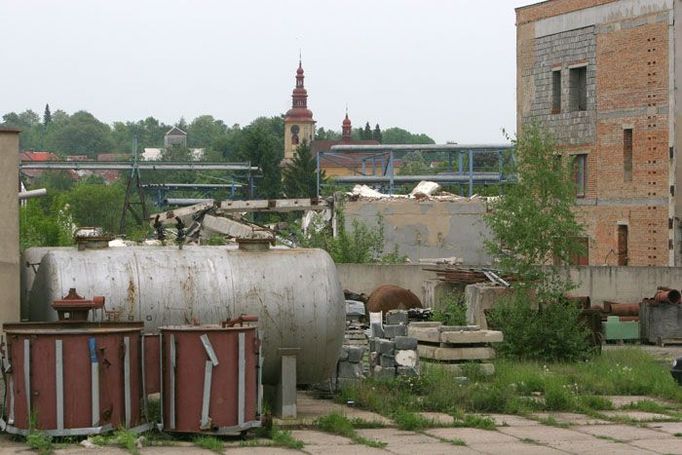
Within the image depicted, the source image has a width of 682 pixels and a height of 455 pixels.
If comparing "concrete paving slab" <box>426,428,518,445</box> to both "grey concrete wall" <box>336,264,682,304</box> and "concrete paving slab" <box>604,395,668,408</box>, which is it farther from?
"grey concrete wall" <box>336,264,682,304</box>

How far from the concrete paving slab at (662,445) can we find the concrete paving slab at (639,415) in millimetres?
1429

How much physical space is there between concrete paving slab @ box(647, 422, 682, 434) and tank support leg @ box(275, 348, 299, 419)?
12.7 ft

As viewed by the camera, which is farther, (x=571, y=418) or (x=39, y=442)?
(x=571, y=418)

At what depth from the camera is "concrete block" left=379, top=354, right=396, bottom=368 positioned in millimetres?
16734

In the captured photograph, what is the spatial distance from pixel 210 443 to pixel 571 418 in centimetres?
462

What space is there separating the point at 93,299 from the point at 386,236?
109 feet

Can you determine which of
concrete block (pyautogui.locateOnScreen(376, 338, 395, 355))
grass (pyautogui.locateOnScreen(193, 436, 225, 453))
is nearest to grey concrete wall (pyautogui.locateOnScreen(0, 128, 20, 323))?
grass (pyautogui.locateOnScreen(193, 436, 225, 453))

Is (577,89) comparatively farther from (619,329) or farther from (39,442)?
(39,442)

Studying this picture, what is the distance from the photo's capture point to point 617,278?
2838 cm

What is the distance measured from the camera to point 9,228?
47.0ft

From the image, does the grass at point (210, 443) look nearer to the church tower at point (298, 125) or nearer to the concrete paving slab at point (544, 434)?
the concrete paving slab at point (544, 434)

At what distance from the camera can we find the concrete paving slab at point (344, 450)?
12.4 metres

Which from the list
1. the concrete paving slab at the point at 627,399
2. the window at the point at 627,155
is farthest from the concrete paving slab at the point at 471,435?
the window at the point at 627,155

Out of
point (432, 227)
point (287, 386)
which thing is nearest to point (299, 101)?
point (432, 227)
